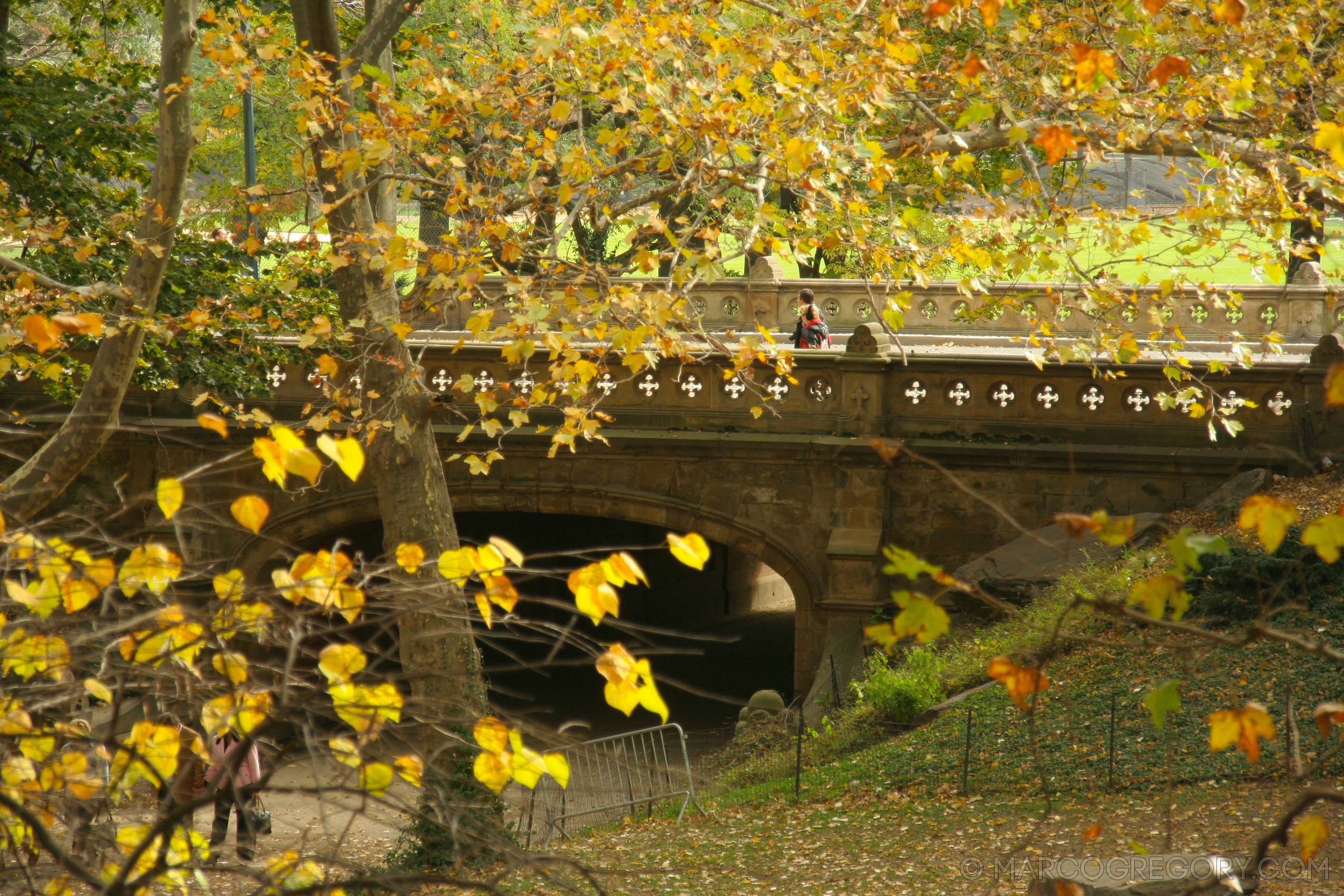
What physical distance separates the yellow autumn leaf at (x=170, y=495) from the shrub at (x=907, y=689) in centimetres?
785

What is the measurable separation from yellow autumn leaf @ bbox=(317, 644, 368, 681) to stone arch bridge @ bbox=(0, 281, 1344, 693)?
954 centimetres

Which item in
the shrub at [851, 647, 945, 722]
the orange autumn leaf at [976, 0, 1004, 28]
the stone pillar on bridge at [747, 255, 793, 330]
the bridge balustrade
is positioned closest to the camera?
the orange autumn leaf at [976, 0, 1004, 28]

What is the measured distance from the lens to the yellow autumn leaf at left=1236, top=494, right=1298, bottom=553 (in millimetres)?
3082

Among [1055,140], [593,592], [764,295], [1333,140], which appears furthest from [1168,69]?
[764,295]

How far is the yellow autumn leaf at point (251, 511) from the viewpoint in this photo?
10.7 ft

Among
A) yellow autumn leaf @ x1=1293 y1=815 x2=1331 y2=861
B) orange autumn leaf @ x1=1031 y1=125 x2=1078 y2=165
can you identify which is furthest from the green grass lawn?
orange autumn leaf @ x1=1031 y1=125 x2=1078 y2=165

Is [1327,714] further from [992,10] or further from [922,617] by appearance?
[992,10]

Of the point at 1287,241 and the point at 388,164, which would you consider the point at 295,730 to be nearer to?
the point at 388,164

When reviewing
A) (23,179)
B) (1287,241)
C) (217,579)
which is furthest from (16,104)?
(1287,241)

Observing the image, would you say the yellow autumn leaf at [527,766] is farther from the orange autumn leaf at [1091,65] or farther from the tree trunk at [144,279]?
the tree trunk at [144,279]

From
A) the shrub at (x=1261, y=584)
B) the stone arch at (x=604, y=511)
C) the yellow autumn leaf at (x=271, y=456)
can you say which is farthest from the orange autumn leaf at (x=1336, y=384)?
the stone arch at (x=604, y=511)

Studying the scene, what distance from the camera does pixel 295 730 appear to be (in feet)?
12.1

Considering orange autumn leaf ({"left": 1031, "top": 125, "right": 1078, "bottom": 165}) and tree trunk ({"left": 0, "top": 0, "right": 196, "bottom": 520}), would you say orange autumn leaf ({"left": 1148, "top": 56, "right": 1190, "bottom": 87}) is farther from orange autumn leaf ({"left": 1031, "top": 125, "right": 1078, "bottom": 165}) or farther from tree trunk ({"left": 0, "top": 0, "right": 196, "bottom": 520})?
tree trunk ({"left": 0, "top": 0, "right": 196, "bottom": 520})

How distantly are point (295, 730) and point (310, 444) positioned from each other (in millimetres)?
8580
